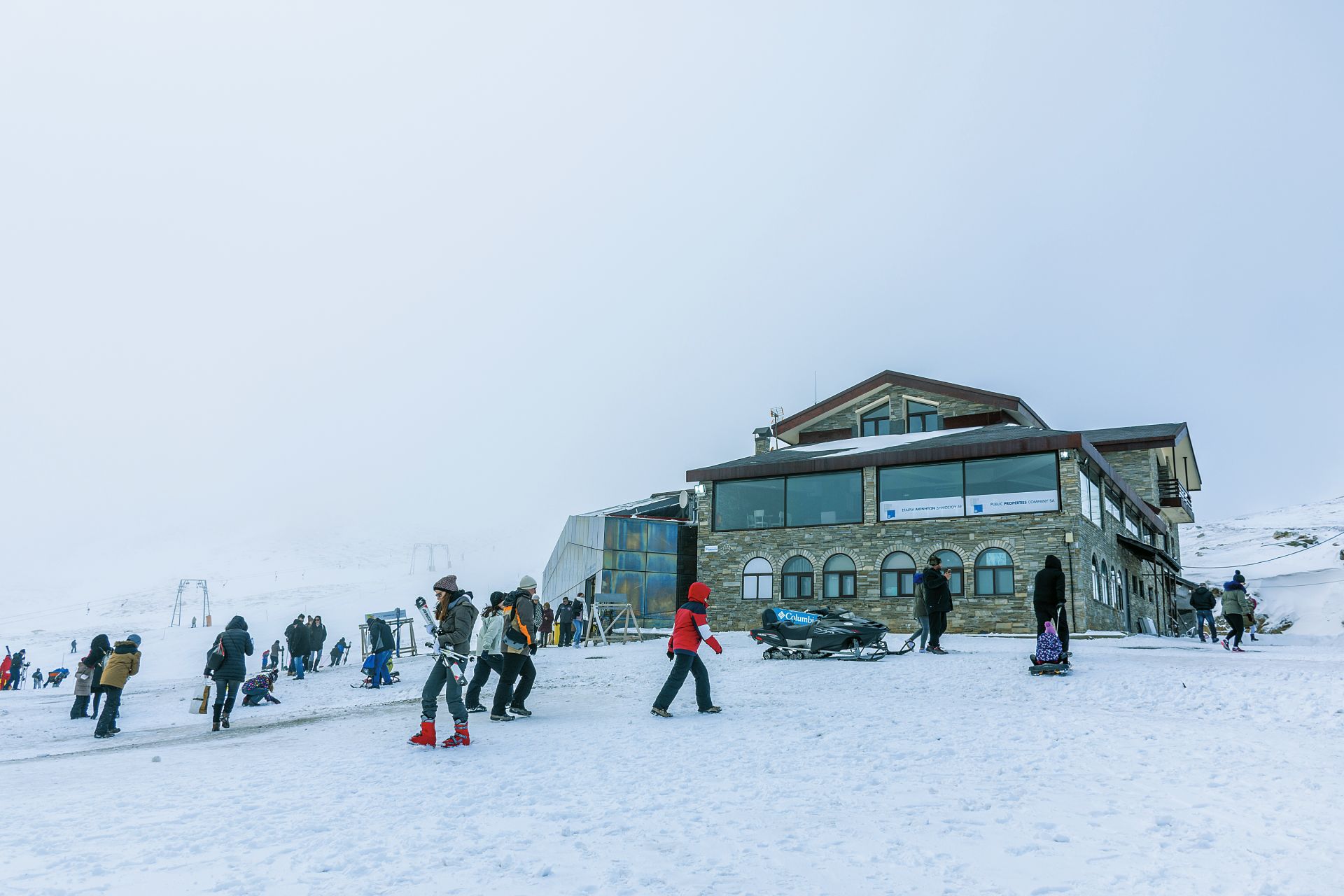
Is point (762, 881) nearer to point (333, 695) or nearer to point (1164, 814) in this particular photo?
point (1164, 814)

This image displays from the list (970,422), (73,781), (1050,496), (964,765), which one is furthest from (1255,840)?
(970,422)

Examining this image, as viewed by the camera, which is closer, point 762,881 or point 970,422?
point 762,881

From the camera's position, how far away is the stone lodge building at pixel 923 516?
26000mm

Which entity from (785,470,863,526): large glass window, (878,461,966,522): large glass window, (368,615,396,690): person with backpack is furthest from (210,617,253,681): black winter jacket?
(878,461,966,522): large glass window

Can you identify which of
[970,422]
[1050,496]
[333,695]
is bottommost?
[333,695]

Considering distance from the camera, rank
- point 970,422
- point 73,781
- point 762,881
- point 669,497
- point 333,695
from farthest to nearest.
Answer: point 669,497 < point 970,422 < point 333,695 < point 73,781 < point 762,881

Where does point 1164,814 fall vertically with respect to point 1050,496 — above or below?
below

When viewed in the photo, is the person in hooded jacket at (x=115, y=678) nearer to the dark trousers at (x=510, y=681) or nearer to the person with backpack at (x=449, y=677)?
the dark trousers at (x=510, y=681)

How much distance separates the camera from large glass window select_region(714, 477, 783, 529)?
1198 inches

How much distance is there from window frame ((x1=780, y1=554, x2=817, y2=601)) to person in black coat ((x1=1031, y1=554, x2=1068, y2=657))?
1582 cm

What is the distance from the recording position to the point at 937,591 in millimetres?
17141

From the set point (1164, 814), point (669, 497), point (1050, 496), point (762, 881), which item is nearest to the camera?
point (762, 881)

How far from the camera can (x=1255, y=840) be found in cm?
518

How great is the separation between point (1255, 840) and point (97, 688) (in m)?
15.8
